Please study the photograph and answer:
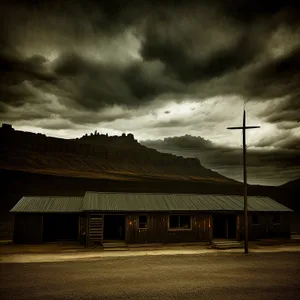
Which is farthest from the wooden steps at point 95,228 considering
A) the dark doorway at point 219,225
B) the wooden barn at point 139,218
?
the dark doorway at point 219,225

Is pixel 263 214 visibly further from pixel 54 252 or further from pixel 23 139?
pixel 23 139

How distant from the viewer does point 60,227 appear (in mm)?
31406

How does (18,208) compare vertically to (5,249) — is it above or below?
above

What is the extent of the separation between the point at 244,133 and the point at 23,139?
14052 cm

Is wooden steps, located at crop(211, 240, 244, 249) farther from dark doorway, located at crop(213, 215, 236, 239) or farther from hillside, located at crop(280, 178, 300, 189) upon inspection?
hillside, located at crop(280, 178, 300, 189)

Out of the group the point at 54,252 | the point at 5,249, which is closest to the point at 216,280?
the point at 54,252

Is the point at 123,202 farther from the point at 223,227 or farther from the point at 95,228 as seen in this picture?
the point at 223,227

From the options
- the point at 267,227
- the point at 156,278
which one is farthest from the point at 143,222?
the point at 267,227

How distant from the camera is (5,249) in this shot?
74.5ft

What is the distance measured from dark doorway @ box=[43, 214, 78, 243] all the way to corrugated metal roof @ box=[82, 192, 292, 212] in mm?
5285

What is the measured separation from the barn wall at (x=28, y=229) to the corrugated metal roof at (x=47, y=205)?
2.21ft

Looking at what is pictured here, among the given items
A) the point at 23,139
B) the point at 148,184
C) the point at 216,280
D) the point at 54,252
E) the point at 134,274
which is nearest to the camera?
the point at 216,280

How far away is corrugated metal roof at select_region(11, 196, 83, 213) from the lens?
25.9 metres

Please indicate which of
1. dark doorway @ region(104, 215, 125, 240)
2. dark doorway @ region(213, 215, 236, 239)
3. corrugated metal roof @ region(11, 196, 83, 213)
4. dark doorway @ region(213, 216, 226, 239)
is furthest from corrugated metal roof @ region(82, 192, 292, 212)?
dark doorway @ region(104, 215, 125, 240)
